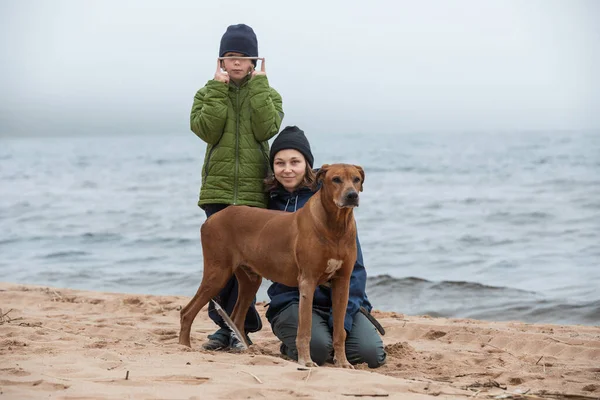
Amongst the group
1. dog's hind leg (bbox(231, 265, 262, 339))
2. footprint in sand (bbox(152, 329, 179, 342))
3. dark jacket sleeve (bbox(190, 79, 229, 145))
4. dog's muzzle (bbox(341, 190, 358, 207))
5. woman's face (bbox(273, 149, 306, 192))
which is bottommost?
footprint in sand (bbox(152, 329, 179, 342))

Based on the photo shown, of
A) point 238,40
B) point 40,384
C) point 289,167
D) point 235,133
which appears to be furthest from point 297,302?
point 40,384

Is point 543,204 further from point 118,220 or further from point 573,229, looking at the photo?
point 118,220

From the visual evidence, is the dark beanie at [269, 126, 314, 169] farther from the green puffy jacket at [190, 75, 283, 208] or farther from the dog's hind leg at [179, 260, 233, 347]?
the dog's hind leg at [179, 260, 233, 347]

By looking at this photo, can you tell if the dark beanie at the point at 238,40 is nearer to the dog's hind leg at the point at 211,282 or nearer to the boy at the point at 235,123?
the boy at the point at 235,123

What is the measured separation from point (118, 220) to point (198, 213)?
7.25 feet

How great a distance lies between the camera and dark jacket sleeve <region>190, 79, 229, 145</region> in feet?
19.2

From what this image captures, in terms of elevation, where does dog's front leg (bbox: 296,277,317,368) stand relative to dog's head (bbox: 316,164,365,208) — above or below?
below

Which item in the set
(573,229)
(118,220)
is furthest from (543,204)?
(118,220)

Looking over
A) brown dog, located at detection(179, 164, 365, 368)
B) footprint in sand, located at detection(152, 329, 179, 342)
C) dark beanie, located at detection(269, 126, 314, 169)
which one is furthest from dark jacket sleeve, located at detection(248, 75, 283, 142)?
footprint in sand, located at detection(152, 329, 179, 342)

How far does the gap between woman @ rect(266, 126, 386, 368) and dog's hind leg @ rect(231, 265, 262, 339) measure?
19 centimetres

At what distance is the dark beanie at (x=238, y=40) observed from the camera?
601cm

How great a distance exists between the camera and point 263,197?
6082 millimetres

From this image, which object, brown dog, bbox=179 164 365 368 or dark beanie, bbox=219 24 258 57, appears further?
dark beanie, bbox=219 24 258 57

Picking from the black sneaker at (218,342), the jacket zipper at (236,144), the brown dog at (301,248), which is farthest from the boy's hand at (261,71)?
the black sneaker at (218,342)
